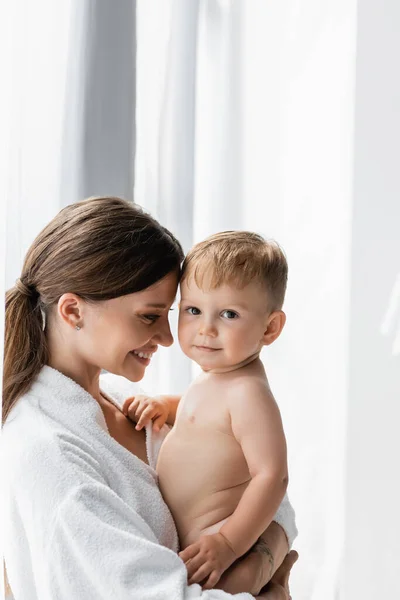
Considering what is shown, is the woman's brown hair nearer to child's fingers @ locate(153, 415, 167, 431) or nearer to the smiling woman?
the smiling woman

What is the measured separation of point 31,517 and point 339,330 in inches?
36.5

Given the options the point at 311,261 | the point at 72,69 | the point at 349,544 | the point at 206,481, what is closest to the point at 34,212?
the point at 72,69

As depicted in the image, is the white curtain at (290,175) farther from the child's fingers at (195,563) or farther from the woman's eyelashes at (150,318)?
the child's fingers at (195,563)

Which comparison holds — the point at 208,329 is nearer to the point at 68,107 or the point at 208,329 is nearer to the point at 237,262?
the point at 237,262

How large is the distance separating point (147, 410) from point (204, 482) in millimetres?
181

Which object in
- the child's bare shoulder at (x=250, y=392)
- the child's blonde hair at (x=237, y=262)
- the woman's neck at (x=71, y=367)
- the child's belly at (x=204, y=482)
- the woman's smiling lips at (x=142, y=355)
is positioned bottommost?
the child's belly at (x=204, y=482)

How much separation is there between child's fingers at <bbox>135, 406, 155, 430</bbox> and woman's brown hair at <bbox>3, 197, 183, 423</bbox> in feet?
0.68

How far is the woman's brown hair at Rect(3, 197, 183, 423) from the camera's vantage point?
1175mm

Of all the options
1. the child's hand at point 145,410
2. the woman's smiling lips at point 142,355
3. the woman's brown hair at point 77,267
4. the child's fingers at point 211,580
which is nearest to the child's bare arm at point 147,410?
the child's hand at point 145,410

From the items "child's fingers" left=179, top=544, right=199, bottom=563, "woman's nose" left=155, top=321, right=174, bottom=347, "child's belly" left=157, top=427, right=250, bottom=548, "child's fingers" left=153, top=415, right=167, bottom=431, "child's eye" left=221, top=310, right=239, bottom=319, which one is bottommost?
"child's fingers" left=179, top=544, right=199, bottom=563

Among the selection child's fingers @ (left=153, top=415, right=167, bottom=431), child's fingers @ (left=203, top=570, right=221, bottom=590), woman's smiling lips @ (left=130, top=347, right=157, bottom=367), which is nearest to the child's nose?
woman's smiling lips @ (left=130, top=347, right=157, bottom=367)

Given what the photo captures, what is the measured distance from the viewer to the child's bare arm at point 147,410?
136cm

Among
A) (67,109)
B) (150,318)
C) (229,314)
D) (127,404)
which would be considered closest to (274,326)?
(229,314)

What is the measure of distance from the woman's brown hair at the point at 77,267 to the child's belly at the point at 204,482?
0.25 meters
